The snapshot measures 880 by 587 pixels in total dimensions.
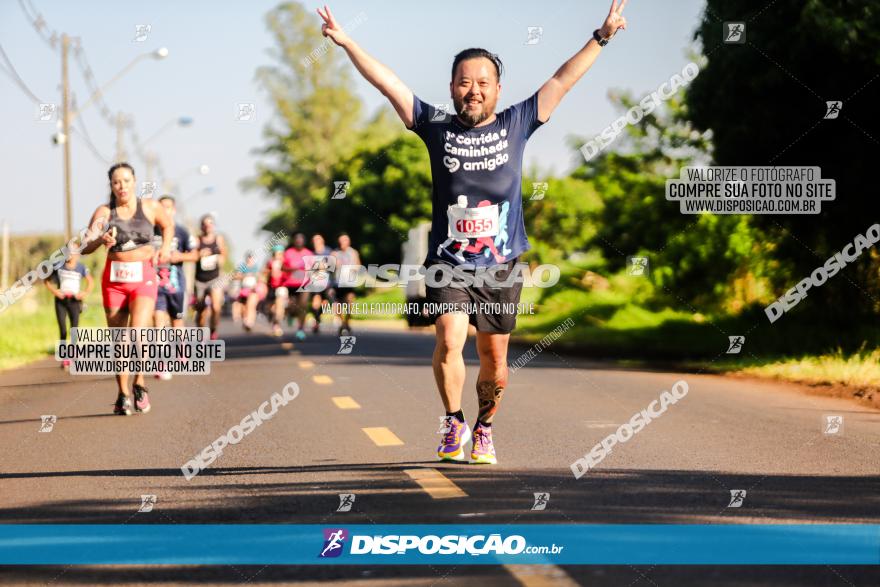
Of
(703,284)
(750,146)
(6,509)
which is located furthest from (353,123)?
(6,509)

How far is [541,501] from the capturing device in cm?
571

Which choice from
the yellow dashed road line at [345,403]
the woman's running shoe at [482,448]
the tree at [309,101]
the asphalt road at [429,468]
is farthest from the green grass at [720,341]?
the tree at [309,101]

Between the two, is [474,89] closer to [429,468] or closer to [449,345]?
[449,345]

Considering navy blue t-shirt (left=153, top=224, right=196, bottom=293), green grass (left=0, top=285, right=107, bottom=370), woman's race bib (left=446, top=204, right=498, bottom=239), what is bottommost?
green grass (left=0, top=285, right=107, bottom=370)

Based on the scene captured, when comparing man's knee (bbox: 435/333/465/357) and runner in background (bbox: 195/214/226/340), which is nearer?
man's knee (bbox: 435/333/465/357)

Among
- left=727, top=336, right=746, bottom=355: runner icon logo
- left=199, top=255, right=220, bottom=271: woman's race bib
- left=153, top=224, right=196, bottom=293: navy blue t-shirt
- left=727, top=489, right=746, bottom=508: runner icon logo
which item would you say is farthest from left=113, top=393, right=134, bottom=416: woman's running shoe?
left=727, top=336, right=746, bottom=355: runner icon logo

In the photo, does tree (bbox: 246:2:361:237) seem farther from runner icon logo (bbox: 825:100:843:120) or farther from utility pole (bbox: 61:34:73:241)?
runner icon logo (bbox: 825:100:843:120)

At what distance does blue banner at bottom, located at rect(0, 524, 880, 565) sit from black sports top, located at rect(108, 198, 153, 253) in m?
4.87

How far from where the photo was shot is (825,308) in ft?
53.3

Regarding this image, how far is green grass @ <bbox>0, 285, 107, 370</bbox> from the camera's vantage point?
19.6 m

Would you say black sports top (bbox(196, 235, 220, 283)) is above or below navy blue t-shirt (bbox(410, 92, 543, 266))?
below

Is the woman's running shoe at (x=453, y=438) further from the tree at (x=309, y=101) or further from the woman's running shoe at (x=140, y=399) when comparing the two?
the tree at (x=309, y=101)

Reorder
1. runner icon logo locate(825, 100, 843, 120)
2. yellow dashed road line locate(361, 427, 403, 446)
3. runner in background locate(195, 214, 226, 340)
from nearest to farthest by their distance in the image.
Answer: yellow dashed road line locate(361, 427, 403, 446) < runner icon logo locate(825, 100, 843, 120) < runner in background locate(195, 214, 226, 340)

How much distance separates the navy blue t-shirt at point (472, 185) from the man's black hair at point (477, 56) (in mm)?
254
